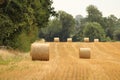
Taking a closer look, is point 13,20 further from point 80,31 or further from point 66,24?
point 80,31

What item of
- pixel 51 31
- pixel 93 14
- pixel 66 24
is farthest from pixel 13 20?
pixel 93 14

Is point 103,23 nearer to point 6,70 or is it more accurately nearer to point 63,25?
point 63,25

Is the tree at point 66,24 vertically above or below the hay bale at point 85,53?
above

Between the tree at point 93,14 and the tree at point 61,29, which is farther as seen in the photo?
the tree at point 93,14

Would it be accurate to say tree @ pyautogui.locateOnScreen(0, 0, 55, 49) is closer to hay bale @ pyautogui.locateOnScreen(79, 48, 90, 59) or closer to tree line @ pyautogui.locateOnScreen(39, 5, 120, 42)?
hay bale @ pyautogui.locateOnScreen(79, 48, 90, 59)

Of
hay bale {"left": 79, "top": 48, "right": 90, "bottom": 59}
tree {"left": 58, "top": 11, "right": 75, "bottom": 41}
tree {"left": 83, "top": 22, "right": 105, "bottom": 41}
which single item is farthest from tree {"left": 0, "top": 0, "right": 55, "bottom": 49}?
tree {"left": 83, "top": 22, "right": 105, "bottom": 41}

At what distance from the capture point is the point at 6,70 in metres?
20.6

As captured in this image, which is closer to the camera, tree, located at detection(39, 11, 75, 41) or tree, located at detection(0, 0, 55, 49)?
tree, located at detection(0, 0, 55, 49)

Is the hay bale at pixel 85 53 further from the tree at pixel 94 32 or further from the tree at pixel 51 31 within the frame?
the tree at pixel 94 32

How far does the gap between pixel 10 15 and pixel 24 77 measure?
20.5 meters

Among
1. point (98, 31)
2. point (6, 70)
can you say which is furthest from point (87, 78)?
point (98, 31)

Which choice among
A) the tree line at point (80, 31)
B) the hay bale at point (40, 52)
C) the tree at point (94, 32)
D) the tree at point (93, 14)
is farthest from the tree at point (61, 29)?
the hay bale at point (40, 52)

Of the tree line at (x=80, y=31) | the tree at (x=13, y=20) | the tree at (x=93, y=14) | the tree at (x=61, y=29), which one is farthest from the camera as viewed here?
the tree at (x=93, y=14)

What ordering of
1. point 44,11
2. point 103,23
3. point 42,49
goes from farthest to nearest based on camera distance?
point 103,23 < point 44,11 < point 42,49
